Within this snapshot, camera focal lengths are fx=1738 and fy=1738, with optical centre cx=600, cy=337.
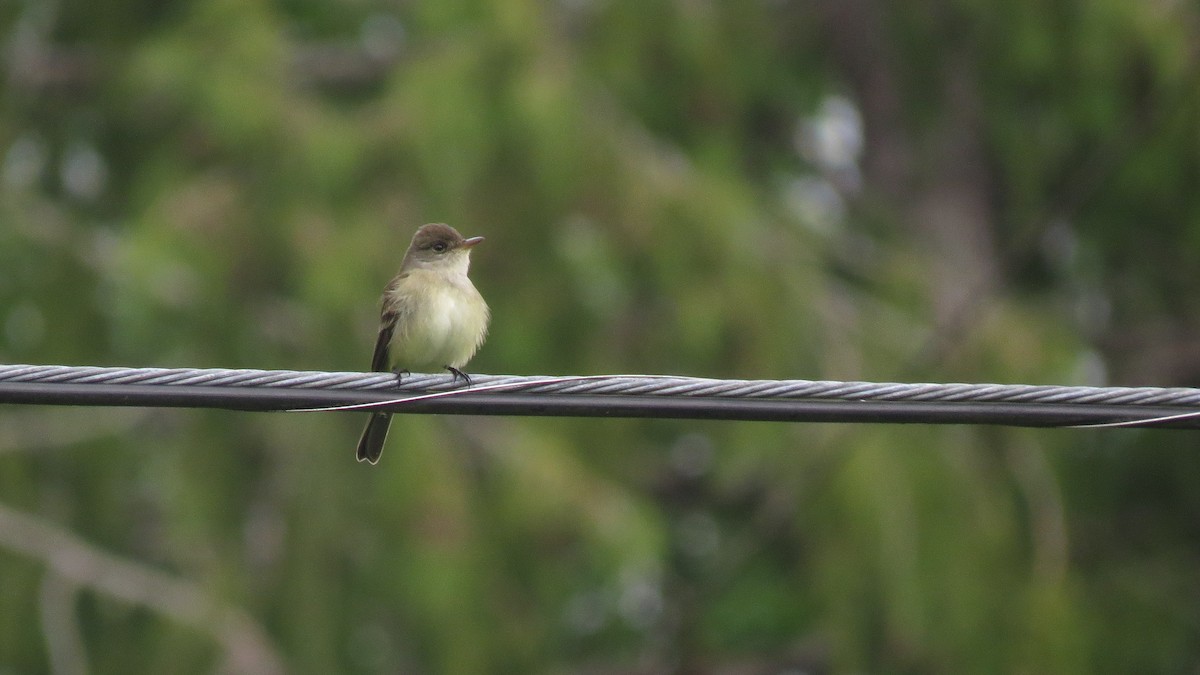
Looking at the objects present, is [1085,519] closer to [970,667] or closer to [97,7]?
[970,667]

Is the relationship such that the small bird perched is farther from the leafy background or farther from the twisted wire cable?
the twisted wire cable

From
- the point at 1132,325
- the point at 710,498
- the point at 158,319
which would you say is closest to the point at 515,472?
the point at 158,319

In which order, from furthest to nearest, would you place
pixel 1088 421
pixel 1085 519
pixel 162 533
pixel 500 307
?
pixel 1085 519 → pixel 162 533 → pixel 500 307 → pixel 1088 421

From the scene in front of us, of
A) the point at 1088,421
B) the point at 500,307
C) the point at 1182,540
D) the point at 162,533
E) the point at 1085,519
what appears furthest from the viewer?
the point at 1182,540

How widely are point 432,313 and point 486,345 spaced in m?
2.78

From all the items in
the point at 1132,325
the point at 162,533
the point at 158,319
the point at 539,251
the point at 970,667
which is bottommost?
the point at 970,667

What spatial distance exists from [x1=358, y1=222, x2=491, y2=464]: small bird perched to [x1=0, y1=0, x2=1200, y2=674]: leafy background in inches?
45.5

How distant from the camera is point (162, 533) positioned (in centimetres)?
1082

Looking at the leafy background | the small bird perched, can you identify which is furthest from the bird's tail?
the leafy background

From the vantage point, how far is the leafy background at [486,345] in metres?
8.55

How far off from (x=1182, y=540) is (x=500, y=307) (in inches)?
276

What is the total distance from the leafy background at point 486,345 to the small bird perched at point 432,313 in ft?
3.79

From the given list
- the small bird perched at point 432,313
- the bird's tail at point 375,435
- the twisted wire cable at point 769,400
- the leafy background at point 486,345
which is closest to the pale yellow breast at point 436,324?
the small bird perched at point 432,313

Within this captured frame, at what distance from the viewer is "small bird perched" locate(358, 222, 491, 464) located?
6832mm
